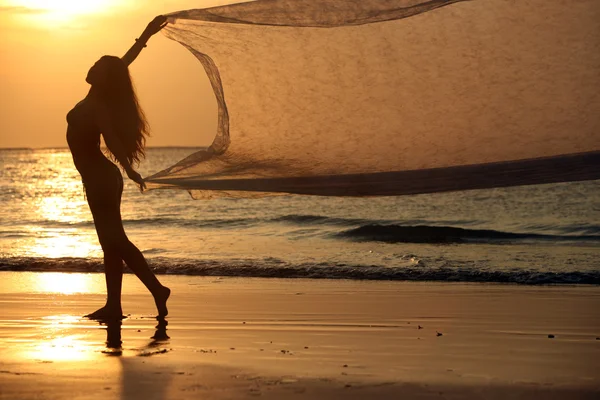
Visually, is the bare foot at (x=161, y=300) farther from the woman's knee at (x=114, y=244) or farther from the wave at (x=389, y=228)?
the wave at (x=389, y=228)

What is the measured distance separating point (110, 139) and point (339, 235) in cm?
1364

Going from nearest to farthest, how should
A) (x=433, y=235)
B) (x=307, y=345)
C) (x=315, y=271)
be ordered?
(x=307, y=345) → (x=315, y=271) → (x=433, y=235)

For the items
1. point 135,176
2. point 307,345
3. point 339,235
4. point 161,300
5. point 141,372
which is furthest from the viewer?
point 339,235

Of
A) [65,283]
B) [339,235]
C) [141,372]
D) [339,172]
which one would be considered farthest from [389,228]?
[141,372]

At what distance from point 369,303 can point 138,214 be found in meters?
18.3

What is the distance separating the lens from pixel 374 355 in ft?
19.4

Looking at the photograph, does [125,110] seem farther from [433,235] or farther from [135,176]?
[433,235]

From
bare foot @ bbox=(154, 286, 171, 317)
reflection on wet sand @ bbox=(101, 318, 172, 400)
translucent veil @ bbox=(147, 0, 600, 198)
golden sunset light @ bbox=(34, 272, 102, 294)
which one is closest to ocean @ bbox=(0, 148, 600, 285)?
golden sunset light @ bbox=(34, 272, 102, 294)

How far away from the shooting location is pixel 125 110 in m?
7.13

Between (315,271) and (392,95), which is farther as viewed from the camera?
(315,271)

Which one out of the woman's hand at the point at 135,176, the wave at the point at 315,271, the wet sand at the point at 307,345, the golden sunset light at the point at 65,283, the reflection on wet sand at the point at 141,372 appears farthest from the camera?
the wave at the point at 315,271

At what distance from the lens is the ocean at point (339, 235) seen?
40.1 feet

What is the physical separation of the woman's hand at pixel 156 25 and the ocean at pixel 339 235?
4.84 metres

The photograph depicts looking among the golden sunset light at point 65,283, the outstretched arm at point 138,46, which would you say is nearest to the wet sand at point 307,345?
the golden sunset light at point 65,283
